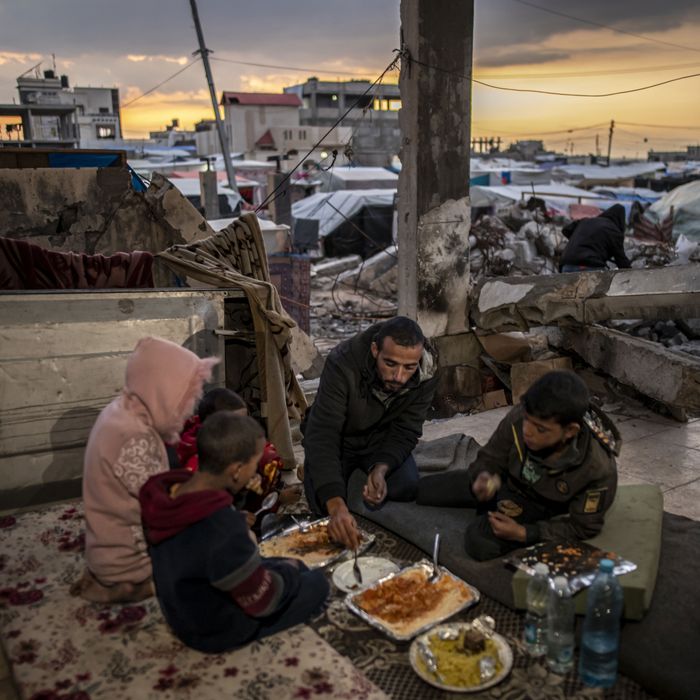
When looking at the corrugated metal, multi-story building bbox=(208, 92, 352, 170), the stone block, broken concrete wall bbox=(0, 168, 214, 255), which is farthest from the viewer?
multi-story building bbox=(208, 92, 352, 170)

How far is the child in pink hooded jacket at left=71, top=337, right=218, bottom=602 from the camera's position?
2758mm

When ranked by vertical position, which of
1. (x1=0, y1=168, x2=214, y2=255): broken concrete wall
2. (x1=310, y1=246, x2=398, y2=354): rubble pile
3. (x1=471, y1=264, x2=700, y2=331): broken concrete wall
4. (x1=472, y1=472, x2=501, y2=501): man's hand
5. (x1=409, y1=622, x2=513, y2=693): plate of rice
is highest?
A: (x1=0, y1=168, x2=214, y2=255): broken concrete wall

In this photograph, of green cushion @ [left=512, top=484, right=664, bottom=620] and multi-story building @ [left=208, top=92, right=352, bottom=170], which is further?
multi-story building @ [left=208, top=92, right=352, bottom=170]

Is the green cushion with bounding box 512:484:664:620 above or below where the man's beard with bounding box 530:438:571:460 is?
below

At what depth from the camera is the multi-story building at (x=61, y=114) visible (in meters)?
23.7

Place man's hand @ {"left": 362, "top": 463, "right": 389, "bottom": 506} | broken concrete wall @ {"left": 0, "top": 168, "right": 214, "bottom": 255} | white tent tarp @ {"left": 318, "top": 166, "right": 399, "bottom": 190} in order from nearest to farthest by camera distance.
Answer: man's hand @ {"left": 362, "top": 463, "right": 389, "bottom": 506}
broken concrete wall @ {"left": 0, "top": 168, "right": 214, "bottom": 255}
white tent tarp @ {"left": 318, "top": 166, "right": 399, "bottom": 190}

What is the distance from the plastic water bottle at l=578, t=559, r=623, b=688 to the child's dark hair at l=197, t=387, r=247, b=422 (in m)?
1.83

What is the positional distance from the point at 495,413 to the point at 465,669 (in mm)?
3779

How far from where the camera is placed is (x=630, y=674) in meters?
2.48

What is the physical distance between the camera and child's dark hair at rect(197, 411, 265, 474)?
8.02 ft

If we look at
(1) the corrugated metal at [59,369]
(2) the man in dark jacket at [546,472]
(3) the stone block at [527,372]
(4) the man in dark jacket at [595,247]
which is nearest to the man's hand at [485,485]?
(2) the man in dark jacket at [546,472]

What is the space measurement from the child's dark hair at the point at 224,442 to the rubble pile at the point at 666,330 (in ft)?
19.3

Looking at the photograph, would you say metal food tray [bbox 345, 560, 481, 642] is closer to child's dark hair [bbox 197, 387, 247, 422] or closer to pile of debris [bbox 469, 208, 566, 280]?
child's dark hair [bbox 197, 387, 247, 422]

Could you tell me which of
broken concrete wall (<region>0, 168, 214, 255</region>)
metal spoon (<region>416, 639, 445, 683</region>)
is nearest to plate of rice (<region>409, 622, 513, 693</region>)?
metal spoon (<region>416, 639, 445, 683</region>)
